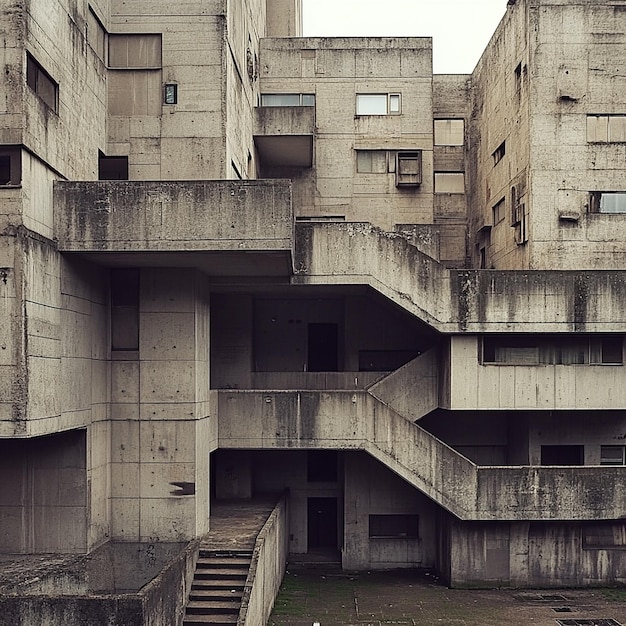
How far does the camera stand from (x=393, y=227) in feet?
99.6

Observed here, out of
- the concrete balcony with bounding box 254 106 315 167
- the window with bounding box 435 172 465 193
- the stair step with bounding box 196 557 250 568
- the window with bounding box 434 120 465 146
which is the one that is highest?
the window with bounding box 434 120 465 146

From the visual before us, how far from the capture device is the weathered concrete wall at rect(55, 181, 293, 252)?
17359 millimetres

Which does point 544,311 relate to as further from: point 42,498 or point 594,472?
point 42,498

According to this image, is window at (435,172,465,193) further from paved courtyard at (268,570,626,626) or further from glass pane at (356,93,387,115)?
paved courtyard at (268,570,626,626)

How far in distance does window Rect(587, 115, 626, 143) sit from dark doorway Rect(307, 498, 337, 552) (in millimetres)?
16176

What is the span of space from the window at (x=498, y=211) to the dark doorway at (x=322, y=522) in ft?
41.8

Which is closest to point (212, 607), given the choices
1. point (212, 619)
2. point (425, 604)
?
point (212, 619)

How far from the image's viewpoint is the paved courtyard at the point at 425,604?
65.2 feet

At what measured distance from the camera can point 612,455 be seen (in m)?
25.6

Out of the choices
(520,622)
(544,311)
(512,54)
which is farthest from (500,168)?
(520,622)

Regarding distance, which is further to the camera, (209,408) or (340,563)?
(340,563)

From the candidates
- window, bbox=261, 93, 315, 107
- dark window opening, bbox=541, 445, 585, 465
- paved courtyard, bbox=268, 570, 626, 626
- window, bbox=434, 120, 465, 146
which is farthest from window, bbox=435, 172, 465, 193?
paved courtyard, bbox=268, 570, 626, 626

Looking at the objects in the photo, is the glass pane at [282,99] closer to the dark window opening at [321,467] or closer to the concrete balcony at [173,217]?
the concrete balcony at [173,217]

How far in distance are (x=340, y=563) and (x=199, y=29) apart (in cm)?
1827
